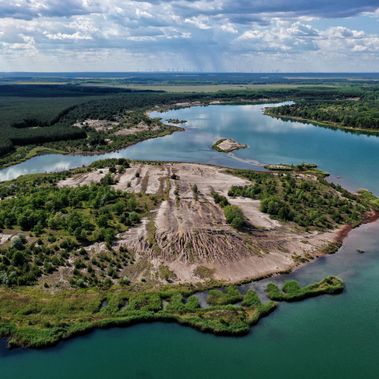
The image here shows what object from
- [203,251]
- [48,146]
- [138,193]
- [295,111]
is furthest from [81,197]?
[295,111]

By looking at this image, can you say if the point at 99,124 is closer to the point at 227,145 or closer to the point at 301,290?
the point at 227,145

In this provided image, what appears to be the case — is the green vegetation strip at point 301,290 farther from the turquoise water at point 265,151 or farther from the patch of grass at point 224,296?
the turquoise water at point 265,151

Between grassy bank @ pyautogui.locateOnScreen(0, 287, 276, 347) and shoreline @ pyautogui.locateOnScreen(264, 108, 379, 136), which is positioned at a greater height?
grassy bank @ pyautogui.locateOnScreen(0, 287, 276, 347)

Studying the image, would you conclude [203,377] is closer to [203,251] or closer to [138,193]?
[203,251]

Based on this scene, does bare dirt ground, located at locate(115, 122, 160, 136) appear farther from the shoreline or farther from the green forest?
the green forest

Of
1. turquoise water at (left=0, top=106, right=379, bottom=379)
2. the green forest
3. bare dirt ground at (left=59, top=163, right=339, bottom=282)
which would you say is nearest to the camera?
turquoise water at (left=0, top=106, right=379, bottom=379)

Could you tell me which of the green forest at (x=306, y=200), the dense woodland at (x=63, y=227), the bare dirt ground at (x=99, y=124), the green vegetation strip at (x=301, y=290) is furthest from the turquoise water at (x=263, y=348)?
the bare dirt ground at (x=99, y=124)

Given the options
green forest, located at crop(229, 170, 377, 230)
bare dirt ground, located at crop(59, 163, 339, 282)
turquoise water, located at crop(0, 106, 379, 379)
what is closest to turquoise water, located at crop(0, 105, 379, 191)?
green forest, located at crop(229, 170, 377, 230)
